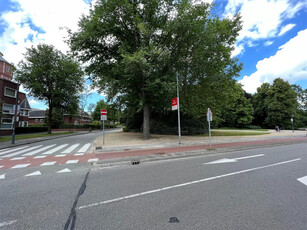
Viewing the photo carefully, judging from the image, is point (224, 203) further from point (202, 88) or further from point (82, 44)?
point (202, 88)

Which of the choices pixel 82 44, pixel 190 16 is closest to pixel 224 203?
pixel 190 16

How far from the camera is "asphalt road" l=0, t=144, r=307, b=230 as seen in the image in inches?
98.6

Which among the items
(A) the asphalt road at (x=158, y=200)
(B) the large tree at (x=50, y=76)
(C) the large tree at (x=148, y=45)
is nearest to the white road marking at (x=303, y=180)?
(A) the asphalt road at (x=158, y=200)

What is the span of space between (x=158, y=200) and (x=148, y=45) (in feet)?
47.0

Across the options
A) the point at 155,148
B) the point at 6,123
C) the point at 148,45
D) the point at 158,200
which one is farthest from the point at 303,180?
the point at 6,123

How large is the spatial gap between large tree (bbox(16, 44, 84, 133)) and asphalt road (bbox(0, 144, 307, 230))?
1009 inches

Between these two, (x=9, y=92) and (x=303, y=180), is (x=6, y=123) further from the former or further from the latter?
(x=303, y=180)

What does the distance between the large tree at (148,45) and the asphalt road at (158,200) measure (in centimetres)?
888

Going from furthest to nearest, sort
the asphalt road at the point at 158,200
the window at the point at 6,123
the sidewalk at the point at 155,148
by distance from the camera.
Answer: the window at the point at 6,123 < the sidewalk at the point at 155,148 < the asphalt road at the point at 158,200

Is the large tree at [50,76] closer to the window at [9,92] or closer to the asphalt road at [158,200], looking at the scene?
the window at [9,92]

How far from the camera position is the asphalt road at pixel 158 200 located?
250cm

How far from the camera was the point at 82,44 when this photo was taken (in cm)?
1408

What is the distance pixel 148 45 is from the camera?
47.7 feet

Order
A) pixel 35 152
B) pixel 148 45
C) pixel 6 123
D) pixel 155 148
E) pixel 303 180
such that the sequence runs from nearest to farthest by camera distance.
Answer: pixel 303 180
pixel 35 152
pixel 155 148
pixel 148 45
pixel 6 123
